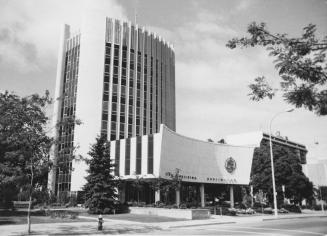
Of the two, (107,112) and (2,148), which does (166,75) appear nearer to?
(107,112)

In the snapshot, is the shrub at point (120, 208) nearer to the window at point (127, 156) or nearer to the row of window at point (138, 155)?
the row of window at point (138, 155)

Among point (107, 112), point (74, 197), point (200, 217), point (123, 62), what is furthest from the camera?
point (123, 62)

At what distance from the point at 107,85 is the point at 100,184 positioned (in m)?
31.3

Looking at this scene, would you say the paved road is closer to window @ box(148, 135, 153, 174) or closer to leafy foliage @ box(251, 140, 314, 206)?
window @ box(148, 135, 153, 174)

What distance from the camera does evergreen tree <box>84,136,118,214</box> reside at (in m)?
35.1

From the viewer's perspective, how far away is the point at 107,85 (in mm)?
63781

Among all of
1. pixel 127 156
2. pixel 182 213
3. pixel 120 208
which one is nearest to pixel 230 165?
pixel 127 156

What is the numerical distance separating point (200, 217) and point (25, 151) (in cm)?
1885

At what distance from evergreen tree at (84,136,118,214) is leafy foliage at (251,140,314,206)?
1308 inches

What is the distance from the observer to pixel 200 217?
31875mm

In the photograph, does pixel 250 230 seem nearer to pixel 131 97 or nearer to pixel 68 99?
pixel 131 97

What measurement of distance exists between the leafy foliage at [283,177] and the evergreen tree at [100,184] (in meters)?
33.2

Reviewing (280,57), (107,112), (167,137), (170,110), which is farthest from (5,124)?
(170,110)

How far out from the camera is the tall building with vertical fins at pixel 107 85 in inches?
2404
